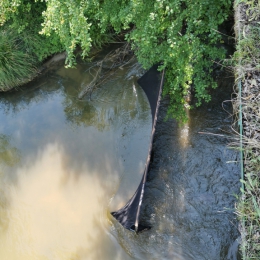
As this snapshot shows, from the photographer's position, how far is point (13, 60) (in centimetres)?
569

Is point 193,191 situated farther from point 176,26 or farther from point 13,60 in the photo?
point 13,60

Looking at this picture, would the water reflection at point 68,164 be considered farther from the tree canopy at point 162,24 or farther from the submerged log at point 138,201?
the tree canopy at point 162,24

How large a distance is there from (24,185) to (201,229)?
3201 millimetres

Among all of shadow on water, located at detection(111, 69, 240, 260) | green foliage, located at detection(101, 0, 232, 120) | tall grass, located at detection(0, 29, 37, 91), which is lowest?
shadow on water, located at detection(111, 69, 240, 260)

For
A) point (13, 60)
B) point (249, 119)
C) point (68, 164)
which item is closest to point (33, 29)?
point (13, 60)

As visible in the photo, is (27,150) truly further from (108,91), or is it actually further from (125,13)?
(125,13)

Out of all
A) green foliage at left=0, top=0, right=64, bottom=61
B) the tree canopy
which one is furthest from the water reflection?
the tree canopy

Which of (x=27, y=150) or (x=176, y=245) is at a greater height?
(x=27, y=150)

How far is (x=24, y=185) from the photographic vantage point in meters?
5.07

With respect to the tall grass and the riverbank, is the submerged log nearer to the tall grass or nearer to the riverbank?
the riverbank

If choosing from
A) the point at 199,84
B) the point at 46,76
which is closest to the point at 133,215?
the point at 199,84

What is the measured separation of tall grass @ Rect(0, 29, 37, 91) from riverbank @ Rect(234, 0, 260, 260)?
13.8 ft

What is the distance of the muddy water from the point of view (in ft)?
13.5

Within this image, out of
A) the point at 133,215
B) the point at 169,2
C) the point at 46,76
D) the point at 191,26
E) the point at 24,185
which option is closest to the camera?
the point at 169,2
